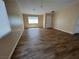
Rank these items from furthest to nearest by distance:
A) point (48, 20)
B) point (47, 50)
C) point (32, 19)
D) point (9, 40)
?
1. point (32, 19)
2. point (48, 20)
3. point (47, 50)
4. point (9, 40)

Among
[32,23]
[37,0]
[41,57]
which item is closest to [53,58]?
[41,57]

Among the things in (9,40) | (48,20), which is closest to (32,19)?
(48,20)

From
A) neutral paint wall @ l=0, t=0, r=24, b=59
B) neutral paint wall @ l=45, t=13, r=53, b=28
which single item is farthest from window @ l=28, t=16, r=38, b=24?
neutral paint wall @ l=0, t=0, r=24, b=59

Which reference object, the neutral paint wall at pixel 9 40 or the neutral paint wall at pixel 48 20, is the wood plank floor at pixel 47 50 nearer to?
the neutral paint wall at pixel 9 40

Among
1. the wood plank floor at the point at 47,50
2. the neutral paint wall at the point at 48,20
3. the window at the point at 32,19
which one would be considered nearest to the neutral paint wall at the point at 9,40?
the wood plank floor at the point at 47,50

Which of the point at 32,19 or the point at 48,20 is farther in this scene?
the point at 32,19

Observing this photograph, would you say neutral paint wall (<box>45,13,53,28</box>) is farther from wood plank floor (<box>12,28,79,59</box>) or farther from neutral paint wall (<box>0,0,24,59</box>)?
neutral paint wall (<box>0,0,24,59</box>)

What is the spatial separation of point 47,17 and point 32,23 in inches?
109

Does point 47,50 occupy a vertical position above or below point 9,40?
below

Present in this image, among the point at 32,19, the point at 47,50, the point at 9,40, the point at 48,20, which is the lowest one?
the point at 47,50

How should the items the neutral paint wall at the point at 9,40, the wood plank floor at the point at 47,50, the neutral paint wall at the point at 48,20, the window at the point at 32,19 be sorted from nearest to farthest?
the neutral paint wall at the point at 9,40 → the wood plank floor at the point at 47,50 → the neutral paint wall at the point at 48,20 → the window at the point at 32,19

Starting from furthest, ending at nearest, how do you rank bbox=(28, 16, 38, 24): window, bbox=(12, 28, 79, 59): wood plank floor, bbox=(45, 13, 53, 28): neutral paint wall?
1. bbox=(28, 16, 38, 24): window
2. bbox=(45, 13, 53, 28): neutral paint wall
3. bbox=(12, 28, 79, 59): wood plank floor

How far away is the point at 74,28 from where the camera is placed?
17.4 ft

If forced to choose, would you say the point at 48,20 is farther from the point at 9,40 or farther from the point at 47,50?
the point at 9,40
